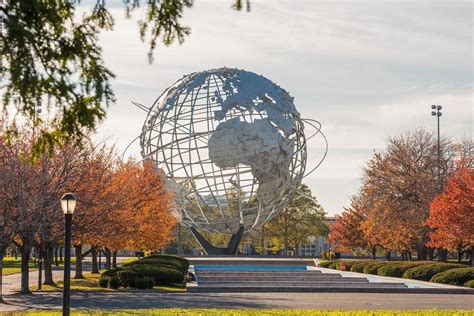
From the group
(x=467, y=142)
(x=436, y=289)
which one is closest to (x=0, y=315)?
(x=436, y=289)

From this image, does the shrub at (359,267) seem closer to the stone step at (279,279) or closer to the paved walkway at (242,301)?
the stone step at (279,279)

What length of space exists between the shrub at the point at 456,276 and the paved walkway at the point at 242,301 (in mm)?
5395

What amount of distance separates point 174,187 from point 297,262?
10.1 m

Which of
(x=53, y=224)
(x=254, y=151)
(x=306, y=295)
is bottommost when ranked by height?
(x=306, y=295)

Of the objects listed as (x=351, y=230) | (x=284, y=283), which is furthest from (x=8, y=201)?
(x=351, y=230)

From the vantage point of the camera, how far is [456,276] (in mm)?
36406

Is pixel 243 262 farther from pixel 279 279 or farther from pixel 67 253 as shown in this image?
pixel 67 253

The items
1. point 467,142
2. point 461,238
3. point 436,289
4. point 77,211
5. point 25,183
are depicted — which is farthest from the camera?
point 467,142

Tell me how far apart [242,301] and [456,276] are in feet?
45.6

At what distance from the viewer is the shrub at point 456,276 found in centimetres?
3619

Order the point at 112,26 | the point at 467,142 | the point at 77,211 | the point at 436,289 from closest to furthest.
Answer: the point at 112,26 → the point at 77,211 → the point at 436,289 → the point at 467,142

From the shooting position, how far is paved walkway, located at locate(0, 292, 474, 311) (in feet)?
80.2

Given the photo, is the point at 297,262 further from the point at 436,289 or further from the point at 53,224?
the point at 53,224

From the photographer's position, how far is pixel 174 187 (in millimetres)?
53562
